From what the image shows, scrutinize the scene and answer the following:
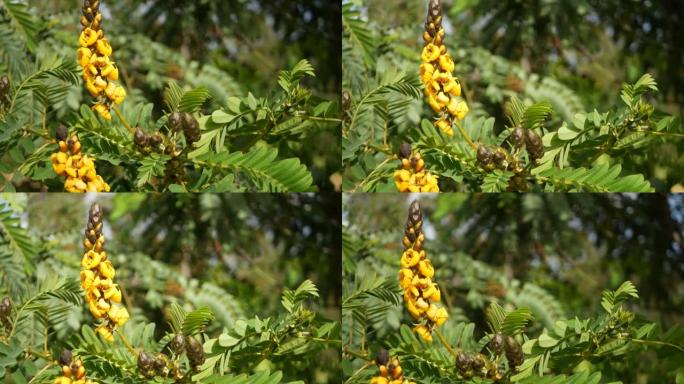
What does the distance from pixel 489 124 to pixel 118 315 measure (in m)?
0.95

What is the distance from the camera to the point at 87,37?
2.12 meters

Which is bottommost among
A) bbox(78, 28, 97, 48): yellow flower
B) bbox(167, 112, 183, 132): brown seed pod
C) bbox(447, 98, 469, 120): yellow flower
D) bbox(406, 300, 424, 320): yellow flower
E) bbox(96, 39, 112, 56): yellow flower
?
bbox(406, 300, 424, 320): yellow flower

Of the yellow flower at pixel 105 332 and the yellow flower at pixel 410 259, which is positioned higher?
the yellow flower at pixel 410 259

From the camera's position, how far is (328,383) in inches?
84.5

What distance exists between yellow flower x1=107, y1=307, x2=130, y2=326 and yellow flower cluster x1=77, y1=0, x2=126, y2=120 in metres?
0.44

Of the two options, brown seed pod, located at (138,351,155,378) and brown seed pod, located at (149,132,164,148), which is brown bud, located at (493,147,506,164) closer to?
brown seed pod, located at (149,132,164,148)

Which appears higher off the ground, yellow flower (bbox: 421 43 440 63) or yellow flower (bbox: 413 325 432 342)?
yellow flower (bbox: 421 43 440 63)

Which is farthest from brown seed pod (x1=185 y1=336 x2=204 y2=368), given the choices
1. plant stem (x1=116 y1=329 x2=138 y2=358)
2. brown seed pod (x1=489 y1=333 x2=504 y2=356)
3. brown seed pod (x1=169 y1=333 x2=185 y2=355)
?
brown seed pod (x1=489 y1=333 x2=504 y2=356)

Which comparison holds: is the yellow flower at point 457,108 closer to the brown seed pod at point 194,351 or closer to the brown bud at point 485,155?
the brown bud at point 485,155

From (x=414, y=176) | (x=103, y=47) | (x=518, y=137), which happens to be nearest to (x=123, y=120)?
(x=103, y=47)

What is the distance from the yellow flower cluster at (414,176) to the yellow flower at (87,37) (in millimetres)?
743

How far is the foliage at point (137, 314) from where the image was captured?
6.87ft

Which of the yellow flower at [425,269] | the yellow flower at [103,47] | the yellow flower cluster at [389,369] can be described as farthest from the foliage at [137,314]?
the yellow flower at [103,47]

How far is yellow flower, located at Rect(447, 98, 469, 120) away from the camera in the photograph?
2166 mm
